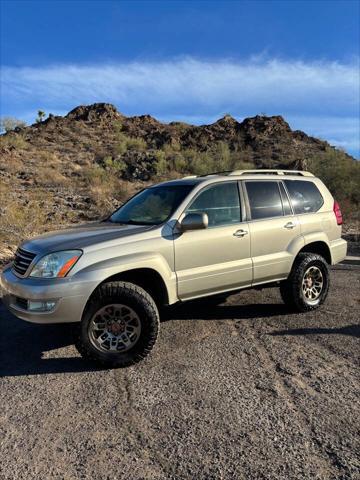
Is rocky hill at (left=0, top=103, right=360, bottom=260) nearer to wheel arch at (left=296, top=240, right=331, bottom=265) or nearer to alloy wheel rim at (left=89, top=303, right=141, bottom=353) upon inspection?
alloy wheel rim at (left=89, top=303, right=141, bottom=353)

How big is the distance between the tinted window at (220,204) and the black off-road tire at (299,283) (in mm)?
1148

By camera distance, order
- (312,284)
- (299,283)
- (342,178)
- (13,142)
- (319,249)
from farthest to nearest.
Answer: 1. (13,142)
2. (342,178)
3. (319,249)
4. (312,284)
5. (299,283)

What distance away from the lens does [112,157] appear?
1239 inches

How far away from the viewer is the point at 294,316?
586 centimetres

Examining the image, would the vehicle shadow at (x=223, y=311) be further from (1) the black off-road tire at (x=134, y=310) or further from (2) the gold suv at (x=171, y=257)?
(1) the black off-road tire at (x=134, y=310)

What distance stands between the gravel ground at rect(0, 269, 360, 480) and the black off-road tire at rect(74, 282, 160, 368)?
0.42 ft

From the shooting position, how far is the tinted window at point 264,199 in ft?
18.1

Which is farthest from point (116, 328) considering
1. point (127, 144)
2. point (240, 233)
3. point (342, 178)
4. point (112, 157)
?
point (127, 144)

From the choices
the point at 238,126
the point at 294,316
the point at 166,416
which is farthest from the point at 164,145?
the point at 166,416

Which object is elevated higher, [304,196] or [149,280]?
[304,196]

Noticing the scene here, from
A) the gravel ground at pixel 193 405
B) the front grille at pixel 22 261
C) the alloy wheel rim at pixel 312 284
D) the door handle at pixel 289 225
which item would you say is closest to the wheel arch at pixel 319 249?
the alloy wheel rim at pixel 312 284

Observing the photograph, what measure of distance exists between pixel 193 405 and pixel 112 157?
29171 millimetres

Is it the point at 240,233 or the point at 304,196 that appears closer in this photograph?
the point at 240,233

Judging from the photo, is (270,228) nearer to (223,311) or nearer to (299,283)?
(299,283)
